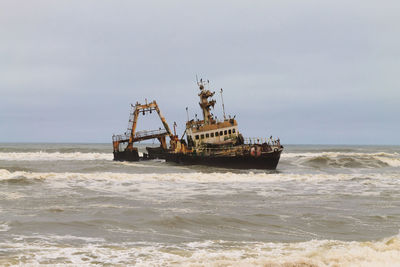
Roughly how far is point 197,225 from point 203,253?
3225 mm

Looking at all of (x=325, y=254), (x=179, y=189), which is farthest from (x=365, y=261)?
(x=179, y=189)

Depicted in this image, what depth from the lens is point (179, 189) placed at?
68.4 ft

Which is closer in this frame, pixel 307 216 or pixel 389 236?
pixel 389 236

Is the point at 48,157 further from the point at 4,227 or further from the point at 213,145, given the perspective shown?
the point at 4,227

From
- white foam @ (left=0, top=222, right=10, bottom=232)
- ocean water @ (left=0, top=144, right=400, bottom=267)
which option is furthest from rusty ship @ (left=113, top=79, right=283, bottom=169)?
white foam @ (left=0, top=222, right=10, bottom=232)

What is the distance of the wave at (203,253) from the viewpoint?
7.76m

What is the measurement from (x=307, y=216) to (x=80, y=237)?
7089 millimetres

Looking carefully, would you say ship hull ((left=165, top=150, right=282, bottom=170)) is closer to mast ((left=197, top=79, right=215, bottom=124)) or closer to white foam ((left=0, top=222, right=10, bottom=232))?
mast ((left=197, top=79, right=215, bottom=124))

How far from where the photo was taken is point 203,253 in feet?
28.0

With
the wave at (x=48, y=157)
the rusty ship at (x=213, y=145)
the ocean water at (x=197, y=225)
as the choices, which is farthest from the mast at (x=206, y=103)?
the wave at (x=48, y=157)

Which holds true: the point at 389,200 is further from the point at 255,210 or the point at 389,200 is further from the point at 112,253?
the point at 112,253

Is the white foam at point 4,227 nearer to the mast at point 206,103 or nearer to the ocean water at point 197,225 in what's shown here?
the ocean water at point 197,225

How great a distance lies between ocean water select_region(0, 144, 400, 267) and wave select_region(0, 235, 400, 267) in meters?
0.02

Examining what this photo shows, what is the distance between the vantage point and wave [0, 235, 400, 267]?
7.76m
